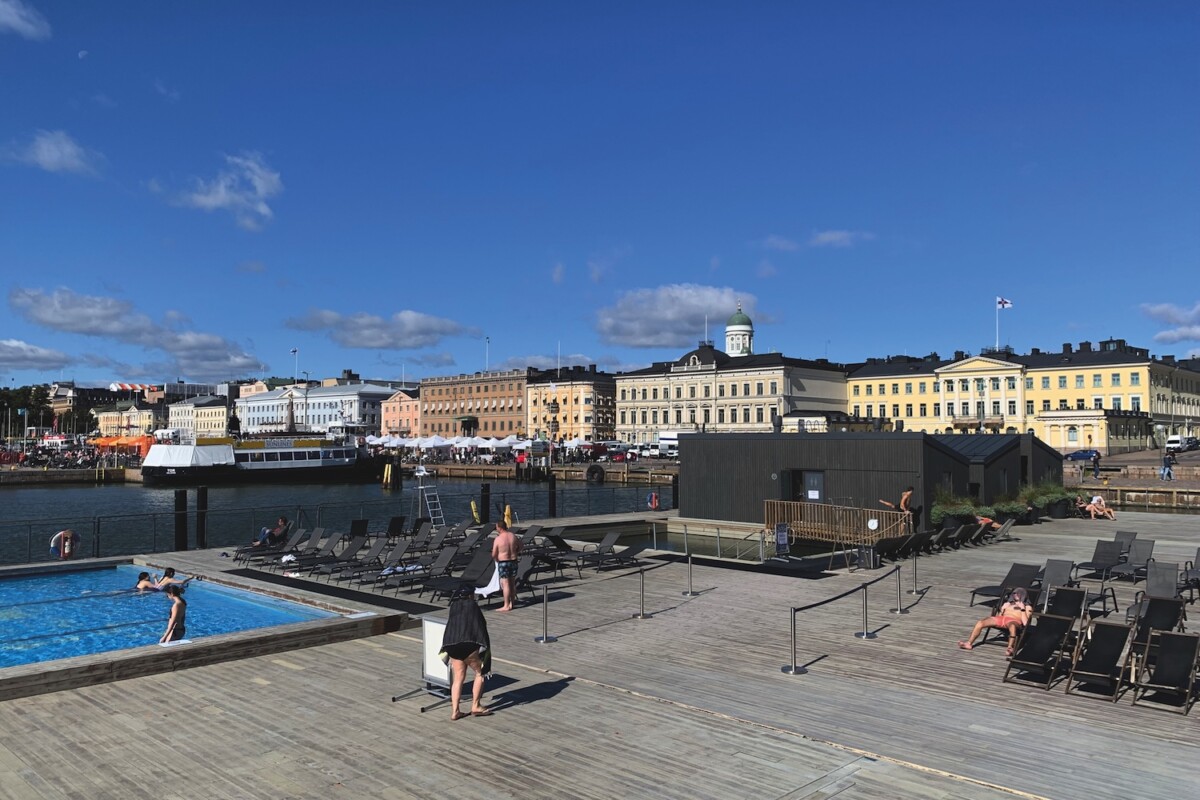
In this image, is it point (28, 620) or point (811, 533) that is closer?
point (28, 620)

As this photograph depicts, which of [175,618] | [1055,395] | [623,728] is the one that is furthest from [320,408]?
[623,728]

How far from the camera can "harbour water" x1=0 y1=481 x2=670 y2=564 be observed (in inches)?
1190

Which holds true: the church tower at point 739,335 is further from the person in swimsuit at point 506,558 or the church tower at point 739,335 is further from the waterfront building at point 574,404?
the person in swimsuit at point 506,558

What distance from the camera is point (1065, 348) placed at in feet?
327

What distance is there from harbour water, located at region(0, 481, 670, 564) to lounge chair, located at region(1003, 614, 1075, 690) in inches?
666

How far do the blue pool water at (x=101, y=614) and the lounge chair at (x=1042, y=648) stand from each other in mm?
10566

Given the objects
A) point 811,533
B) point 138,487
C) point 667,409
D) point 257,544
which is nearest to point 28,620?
point 257,544

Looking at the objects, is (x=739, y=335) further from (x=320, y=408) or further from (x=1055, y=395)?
(x=320, y=408)

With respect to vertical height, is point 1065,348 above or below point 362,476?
above

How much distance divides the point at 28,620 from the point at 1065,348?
105 m

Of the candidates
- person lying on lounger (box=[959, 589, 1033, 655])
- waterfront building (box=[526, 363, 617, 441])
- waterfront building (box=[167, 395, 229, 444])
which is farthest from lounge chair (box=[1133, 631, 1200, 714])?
waterfront building (box=[167, 395, 229, 444])

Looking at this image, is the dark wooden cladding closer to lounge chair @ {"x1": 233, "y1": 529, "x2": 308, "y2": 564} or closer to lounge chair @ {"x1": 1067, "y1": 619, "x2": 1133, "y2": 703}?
lounge chair @ {"x1": 233, "y1": 529, "x2": 308, "y2": 564}

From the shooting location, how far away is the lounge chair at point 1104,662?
381 inches

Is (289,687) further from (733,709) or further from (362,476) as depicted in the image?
(362,476)
